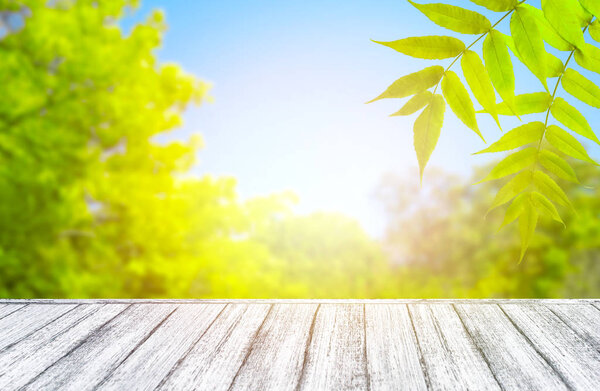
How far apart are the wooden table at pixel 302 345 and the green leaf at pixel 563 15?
0.69 meters

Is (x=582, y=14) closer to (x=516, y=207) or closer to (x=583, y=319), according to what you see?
(x=516, y=207)

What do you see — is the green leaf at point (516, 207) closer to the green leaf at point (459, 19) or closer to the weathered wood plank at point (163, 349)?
the green leaf at point (459, 19)

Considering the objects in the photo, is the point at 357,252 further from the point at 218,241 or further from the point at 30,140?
the point at 30,140

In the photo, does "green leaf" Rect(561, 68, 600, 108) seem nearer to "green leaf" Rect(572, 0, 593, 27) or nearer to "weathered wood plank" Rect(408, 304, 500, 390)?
"green leaf" Rect(572, 0, 593, 27)

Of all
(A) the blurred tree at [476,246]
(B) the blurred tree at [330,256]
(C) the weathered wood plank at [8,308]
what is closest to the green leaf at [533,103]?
(C) the weathered wood plank at [8,308]

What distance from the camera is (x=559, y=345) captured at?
113 cm

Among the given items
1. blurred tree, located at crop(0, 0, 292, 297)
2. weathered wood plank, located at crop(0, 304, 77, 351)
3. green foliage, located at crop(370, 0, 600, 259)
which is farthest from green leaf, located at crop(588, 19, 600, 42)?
blurred tree, located at crop(0, 0, 292, 297)

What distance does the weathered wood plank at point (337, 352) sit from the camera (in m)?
0.97

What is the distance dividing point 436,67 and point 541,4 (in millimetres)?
142

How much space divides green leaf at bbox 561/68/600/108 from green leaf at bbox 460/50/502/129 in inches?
6.5

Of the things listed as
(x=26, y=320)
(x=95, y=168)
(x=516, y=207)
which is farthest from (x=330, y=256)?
(x=516, y=207)

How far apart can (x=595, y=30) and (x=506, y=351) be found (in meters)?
0.75

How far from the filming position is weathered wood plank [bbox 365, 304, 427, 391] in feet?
3.15

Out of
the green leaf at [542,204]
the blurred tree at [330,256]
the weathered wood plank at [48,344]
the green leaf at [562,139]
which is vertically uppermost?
the green leaf at [562,139]
